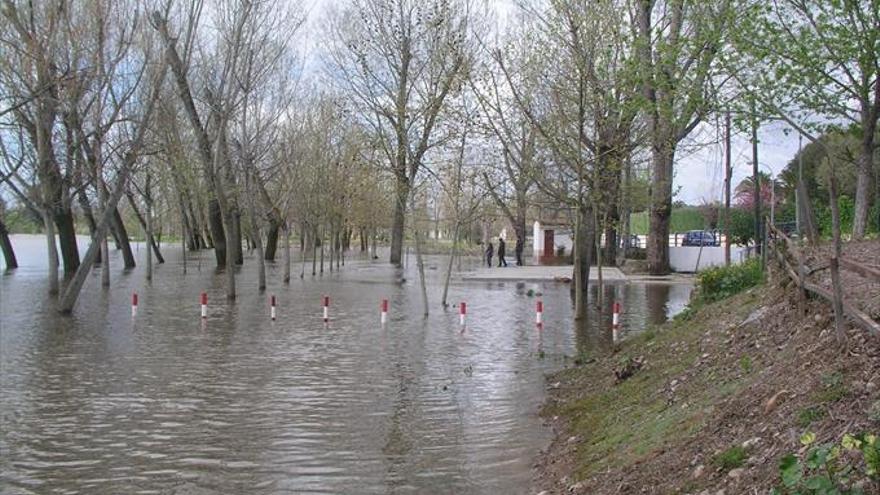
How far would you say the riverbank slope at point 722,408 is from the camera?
4871 millimetres

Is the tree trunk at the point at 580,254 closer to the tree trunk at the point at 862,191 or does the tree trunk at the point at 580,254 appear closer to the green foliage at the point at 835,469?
the tree trunk at the point at 862,191

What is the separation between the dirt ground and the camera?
4.92m

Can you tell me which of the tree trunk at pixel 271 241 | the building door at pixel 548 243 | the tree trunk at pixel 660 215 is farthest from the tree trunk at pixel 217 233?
the tree trunk at pixel 660 215

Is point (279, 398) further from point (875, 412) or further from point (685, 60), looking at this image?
point (685, 60)

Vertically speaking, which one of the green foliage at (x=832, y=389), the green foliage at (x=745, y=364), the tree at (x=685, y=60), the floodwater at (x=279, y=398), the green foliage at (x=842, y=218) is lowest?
→ the floodwater at (x=279, y=398)

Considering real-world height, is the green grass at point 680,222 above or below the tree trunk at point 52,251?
above

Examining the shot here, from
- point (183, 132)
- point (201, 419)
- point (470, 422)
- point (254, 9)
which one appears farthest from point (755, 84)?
point (183, 132)

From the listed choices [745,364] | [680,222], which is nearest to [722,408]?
[745,364]

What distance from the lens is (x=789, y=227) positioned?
26.5 meters

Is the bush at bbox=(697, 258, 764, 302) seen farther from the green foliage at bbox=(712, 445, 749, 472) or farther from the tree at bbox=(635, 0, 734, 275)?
the green foliage at bbox=(712, 445, 749, 472)

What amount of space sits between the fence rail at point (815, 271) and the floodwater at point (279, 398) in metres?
2.91

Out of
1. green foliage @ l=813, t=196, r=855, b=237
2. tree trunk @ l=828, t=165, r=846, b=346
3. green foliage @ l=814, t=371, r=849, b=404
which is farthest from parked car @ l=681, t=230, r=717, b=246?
green foliage @ l=814, t=371, r=849, b=404

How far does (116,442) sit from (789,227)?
22797 millimetres

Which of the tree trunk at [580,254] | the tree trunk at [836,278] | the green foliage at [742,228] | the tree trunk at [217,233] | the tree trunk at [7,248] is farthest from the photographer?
the tree trunk at [217,233]
